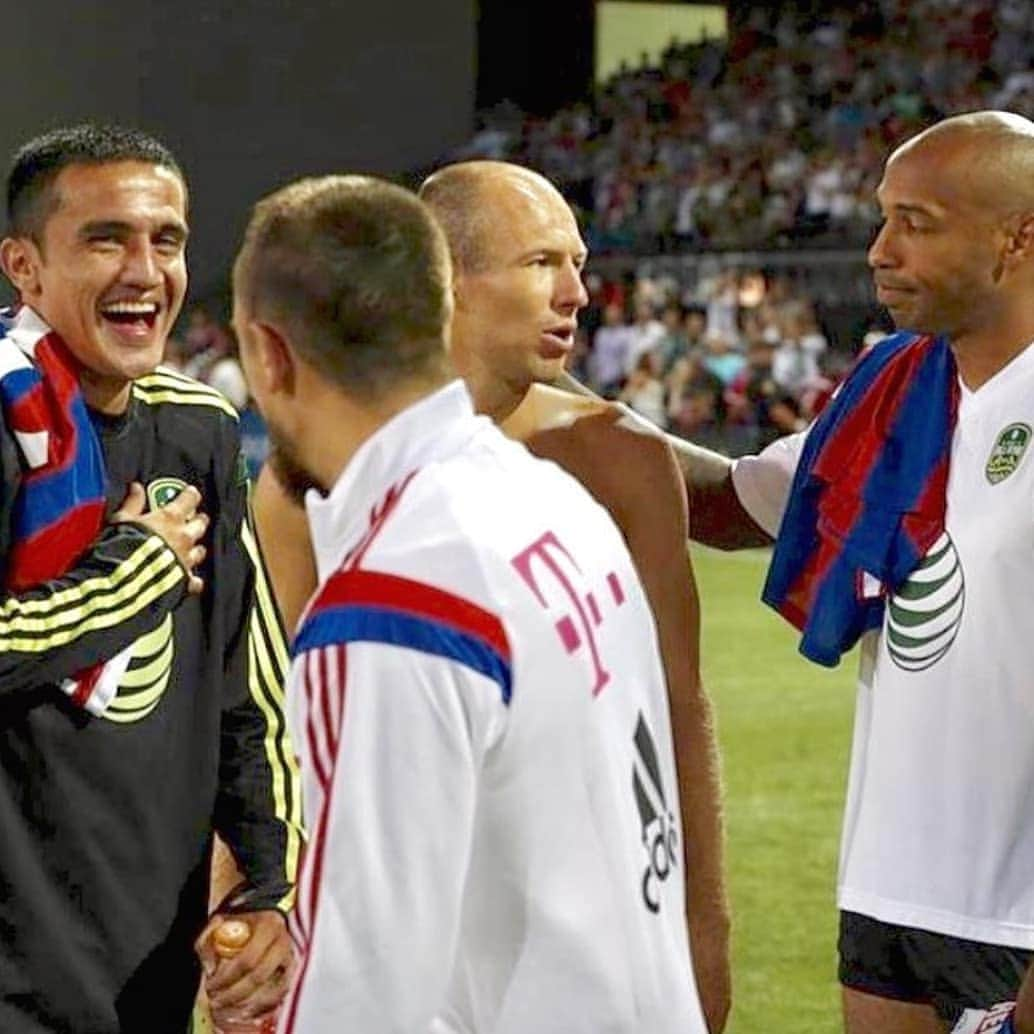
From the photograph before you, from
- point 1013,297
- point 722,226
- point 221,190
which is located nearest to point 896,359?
point 1013,297

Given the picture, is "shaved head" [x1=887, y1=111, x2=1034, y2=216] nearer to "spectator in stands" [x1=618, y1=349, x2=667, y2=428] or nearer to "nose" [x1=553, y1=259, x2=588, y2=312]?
"nose" [x1=553, y1=259, x2=588, y2=312]

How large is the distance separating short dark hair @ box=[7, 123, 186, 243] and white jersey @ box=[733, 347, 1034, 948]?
1.37 metres

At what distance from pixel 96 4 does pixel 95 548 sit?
23458 mm

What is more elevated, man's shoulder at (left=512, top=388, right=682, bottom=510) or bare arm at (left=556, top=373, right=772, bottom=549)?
man's shoulder at (left=512, top=388, right=682, bottom=510)

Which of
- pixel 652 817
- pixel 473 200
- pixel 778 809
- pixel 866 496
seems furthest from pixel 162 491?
pixel 778 809

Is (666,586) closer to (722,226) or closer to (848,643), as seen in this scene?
(848,643)

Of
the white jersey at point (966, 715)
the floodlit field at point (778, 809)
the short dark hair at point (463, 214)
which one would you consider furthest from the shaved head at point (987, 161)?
the floodlit field at point (778, 809)

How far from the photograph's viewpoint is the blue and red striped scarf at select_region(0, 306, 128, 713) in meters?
2.87

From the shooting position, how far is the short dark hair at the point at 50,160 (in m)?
3.08

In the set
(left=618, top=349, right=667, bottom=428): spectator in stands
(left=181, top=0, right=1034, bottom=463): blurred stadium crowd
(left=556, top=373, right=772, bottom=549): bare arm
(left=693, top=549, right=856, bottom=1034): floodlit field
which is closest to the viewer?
(left=556, top=373, right=772, bottom=549): bare arm

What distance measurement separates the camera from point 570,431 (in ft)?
11.4

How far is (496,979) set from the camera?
213cm

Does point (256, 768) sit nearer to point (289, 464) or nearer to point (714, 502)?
point (289, 464)

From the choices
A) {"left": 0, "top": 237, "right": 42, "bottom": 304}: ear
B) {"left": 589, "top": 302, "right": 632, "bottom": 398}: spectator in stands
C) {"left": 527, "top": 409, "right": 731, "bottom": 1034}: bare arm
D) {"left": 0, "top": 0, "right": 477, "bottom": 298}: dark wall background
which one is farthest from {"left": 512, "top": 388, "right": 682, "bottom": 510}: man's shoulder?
{"left": 0, "top": 0, "right": 477, "bottom": 298}: dark wall background
